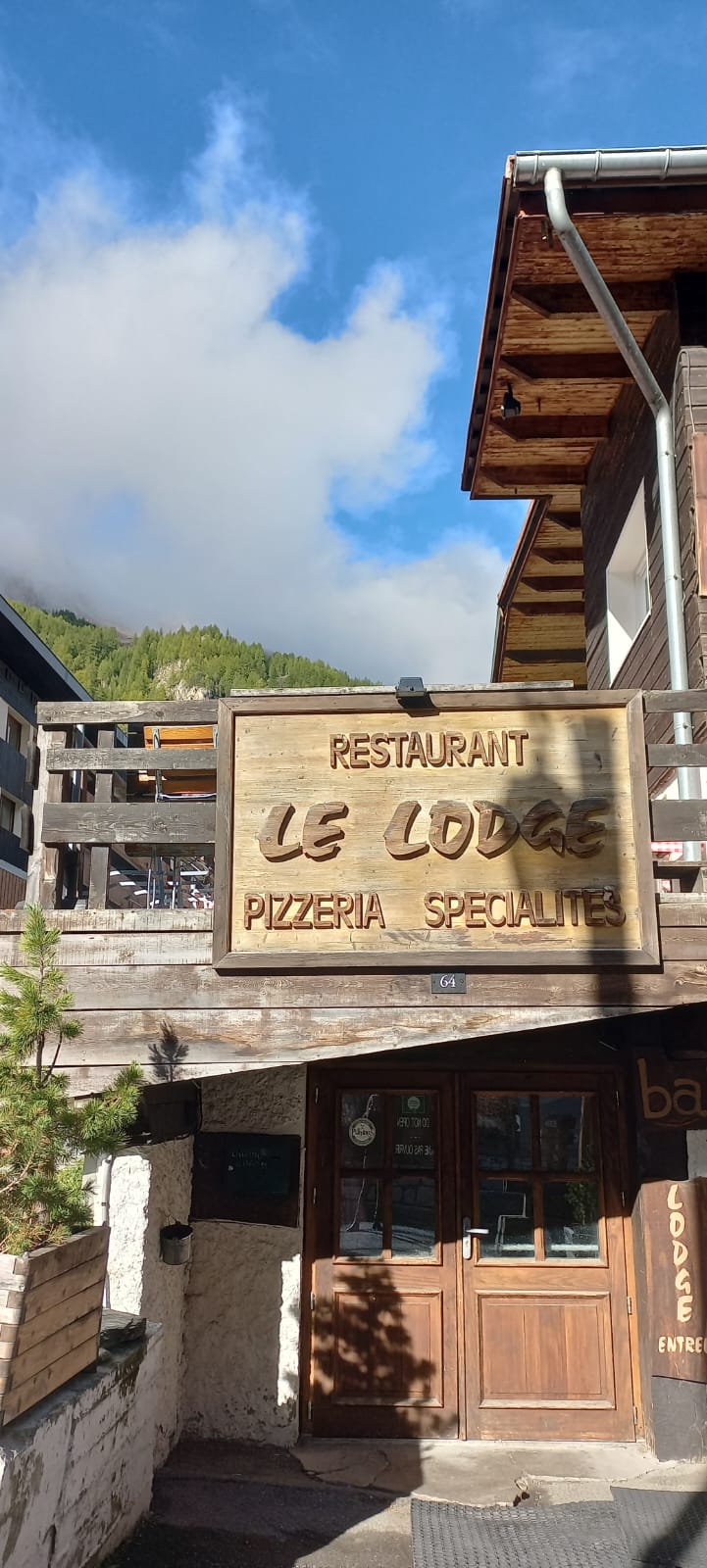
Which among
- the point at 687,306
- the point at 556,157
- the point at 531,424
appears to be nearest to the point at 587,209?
the point at 556,157

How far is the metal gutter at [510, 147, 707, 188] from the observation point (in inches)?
236

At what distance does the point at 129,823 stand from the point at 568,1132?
3.70 metres

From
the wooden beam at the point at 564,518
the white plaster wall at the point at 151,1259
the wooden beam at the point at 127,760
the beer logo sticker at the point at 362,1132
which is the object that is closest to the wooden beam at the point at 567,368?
the wooden beam at the point at 564,518

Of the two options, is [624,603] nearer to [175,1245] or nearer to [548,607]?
[548,607]

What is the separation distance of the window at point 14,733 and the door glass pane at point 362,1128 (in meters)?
22.1

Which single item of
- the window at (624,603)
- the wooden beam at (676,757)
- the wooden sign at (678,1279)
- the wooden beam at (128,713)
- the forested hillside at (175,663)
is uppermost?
the forested hillside at (175,663)

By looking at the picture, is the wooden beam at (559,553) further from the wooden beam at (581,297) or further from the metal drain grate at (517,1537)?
the metal drain grate at (517,1537)

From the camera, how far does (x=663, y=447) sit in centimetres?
670

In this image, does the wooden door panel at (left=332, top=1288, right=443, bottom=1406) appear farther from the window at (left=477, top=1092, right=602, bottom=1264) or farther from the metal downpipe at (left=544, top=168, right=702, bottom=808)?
the metal downpipe at (left=544, top=168, right=702, bottom=808)

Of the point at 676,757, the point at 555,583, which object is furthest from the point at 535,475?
the point at 676,757

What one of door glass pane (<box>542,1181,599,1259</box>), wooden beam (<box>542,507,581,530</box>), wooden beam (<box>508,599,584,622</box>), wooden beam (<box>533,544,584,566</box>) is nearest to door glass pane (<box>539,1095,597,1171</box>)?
door glass pane (<box>542,1181,599,1259</box>)

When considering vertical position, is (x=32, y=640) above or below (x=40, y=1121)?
above

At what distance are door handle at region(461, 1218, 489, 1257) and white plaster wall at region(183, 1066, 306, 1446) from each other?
1.02 metres

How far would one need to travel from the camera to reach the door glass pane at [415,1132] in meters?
6.98
